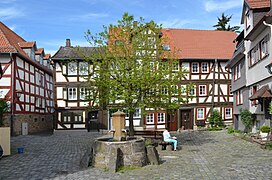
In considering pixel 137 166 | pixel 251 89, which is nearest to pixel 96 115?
pixel 251 89

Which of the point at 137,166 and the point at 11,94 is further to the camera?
the point at 11,94

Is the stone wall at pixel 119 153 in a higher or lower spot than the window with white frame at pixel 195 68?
lower

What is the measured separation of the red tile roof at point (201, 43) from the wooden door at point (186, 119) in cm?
552

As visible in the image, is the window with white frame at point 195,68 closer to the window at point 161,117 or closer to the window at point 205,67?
the window at point 205,67

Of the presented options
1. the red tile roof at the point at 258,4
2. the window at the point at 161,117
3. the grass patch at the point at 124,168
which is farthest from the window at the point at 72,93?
the grass patch at the point at 124,168

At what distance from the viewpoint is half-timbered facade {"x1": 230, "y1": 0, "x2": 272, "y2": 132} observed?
1834 cm

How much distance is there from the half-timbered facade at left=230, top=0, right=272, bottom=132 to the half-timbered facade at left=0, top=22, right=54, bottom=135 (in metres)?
16.1

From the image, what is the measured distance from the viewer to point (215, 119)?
31828 mm

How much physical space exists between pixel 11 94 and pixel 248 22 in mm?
17182

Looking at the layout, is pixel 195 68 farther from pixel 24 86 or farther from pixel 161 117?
pixel 24 86

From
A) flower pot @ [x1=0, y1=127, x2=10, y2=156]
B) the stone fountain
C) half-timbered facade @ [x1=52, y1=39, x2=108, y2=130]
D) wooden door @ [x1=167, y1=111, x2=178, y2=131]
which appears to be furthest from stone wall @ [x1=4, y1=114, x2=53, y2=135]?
the stone fountain

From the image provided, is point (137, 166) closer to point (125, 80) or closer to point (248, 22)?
point (125, 80)

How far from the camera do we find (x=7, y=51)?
24125 millimetres

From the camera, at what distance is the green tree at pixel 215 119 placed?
1254 inches
